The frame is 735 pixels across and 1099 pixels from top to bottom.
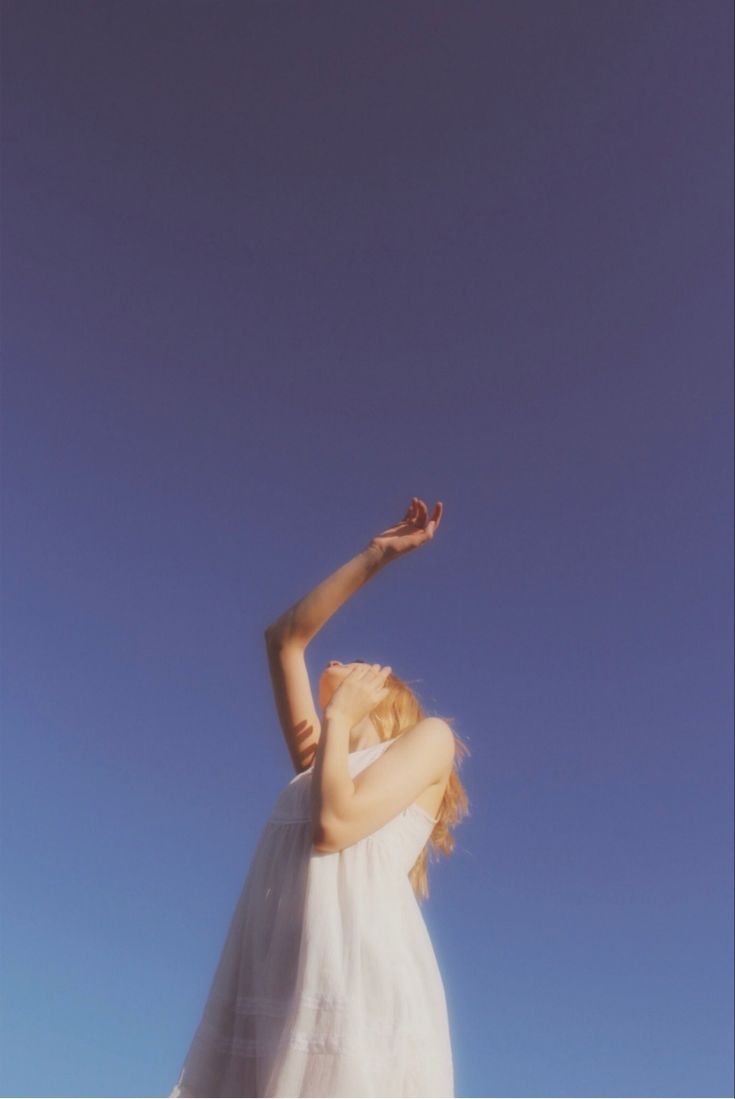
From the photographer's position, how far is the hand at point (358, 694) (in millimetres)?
3814

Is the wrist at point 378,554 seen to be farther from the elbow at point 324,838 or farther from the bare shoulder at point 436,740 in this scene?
the elbow at point 324,838

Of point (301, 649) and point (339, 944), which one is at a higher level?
point (301, 649)

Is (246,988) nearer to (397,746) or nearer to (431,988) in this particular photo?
(431,988)

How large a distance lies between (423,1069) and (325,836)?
83 cm

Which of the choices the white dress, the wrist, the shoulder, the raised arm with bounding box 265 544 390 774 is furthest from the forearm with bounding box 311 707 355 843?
the wrist

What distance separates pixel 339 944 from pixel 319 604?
4.78 ft

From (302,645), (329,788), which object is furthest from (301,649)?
(329,788)

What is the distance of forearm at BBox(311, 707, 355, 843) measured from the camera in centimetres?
347

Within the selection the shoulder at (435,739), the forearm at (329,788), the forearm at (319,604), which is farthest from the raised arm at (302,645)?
the forearm at (329,788)

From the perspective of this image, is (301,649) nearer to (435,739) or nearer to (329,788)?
(435,739)

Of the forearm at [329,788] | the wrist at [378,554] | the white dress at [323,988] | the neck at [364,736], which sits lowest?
the white dress at [323,988]

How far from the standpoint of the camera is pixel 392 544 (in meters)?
4.48

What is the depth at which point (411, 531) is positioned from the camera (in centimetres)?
464

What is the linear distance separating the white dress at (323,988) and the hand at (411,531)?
1263 millimetres
